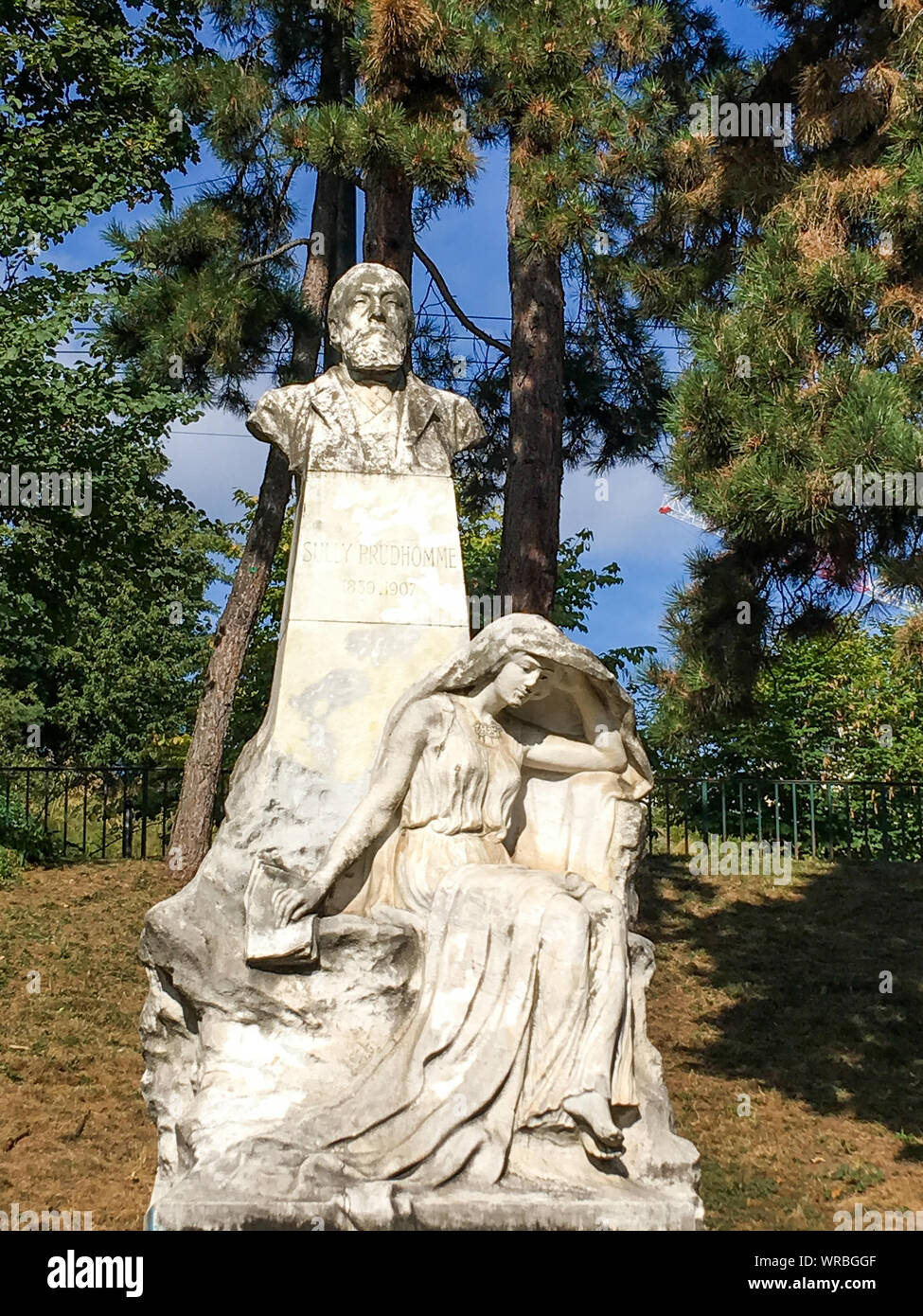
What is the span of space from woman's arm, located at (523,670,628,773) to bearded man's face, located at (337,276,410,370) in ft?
5.17

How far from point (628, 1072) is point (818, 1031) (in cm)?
528

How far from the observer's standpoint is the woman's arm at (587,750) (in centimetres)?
557

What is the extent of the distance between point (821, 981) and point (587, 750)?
5.67 metres

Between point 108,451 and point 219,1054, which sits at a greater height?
point 108,451

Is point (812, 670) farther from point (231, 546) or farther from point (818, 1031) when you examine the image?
point (818, 1031)

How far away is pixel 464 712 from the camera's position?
546 centimetres

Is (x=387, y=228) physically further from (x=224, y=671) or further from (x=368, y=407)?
(x=368, y=407)

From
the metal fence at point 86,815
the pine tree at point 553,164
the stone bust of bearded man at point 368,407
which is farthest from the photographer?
the metal fence at point 86,815

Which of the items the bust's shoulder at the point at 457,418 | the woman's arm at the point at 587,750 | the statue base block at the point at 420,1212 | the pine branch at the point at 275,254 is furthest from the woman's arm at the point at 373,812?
the pine branch at the point at 275,254

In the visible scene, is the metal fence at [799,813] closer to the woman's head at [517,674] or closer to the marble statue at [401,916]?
the marble statue at [401,916]

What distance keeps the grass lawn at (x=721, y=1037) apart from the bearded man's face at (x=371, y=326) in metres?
3.71

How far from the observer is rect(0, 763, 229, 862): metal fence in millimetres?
13703

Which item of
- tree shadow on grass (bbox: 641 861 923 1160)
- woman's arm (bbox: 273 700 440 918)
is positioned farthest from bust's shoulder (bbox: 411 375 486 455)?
tree shadow on grass (bbox: 641 861 923 1160)
